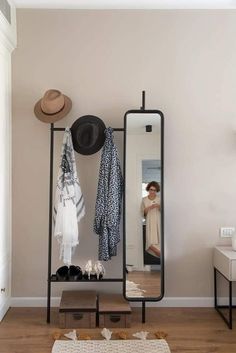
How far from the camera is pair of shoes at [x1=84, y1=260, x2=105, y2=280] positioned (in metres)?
3.59

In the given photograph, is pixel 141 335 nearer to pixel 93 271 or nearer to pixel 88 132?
pixel 93 271

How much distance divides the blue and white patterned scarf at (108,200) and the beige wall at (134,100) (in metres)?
0.23

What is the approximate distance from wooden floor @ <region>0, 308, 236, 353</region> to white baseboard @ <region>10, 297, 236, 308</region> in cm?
6

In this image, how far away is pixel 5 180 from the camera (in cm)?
364

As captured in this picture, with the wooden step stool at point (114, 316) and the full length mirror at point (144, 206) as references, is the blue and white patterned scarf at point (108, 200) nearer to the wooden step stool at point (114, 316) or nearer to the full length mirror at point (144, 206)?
the full length mirror at point (144, 206)

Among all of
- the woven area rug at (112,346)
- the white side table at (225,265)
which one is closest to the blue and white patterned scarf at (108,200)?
the woven area rug at (112,346)

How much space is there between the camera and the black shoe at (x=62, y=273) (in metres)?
3.54

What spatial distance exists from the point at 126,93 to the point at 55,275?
1790 mm

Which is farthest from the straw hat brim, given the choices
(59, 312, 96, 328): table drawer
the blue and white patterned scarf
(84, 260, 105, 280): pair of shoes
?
(59, 312, 96, 328): table drawer

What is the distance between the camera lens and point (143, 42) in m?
3.77

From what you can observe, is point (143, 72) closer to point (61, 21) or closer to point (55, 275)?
point (61, 21)

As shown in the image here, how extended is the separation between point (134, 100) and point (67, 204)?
45.8 inches

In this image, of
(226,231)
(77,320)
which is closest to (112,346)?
(77,320)

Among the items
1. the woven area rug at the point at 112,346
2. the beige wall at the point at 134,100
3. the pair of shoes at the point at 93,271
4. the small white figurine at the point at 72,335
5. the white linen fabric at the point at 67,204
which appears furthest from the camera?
the beige wall at the point at 134,100
